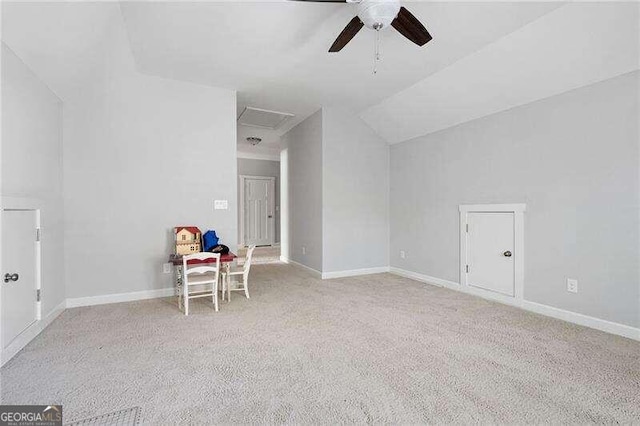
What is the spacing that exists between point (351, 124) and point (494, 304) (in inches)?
127

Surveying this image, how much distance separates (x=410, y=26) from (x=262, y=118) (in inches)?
139

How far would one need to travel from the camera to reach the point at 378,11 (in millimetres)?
2021

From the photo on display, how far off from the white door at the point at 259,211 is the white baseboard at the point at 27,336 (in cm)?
551

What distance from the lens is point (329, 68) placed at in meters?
3.42

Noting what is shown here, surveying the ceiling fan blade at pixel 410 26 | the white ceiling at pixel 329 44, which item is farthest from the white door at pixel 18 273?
the ceiling fan blade at pixel 410 26

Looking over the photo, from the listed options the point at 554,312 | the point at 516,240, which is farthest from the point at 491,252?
the point at 554,312

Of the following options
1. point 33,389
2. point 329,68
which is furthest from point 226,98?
point 33,389

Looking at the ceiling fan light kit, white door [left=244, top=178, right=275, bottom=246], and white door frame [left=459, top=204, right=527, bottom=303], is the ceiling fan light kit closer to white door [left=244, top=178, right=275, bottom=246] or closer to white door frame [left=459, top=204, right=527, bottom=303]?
white door frame [left=459, top=204, right=527, bottom=303]

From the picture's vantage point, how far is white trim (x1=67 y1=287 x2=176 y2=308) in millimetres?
3285

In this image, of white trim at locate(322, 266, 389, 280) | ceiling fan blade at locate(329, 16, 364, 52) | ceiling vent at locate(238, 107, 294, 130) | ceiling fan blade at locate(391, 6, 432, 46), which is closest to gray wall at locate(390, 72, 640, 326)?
white trim at locate(322, 266, 389, 280)

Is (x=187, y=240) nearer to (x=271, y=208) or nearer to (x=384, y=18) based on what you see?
→ (x=384, y=18)

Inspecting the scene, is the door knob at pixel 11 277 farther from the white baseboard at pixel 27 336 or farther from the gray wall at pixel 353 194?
the gray wall at pixel 353 194

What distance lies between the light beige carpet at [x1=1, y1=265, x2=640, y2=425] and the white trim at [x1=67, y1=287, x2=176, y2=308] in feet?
0.44

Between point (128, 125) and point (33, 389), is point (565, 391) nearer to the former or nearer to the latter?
point (33, 389)
